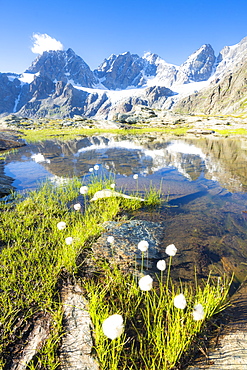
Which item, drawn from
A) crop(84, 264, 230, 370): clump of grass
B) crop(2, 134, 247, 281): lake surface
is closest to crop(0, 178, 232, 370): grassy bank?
crop(84, 264, 230, 370): clump of grass

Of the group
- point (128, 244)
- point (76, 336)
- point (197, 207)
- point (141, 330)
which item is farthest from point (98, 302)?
point (197, 207)

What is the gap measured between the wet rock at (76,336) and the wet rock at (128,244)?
1.08 m

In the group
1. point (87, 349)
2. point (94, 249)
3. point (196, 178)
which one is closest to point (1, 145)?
point (196, 178)

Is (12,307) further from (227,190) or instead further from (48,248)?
(227,190)

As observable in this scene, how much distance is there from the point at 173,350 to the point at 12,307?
2521mm

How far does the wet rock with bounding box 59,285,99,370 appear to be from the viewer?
2.31 meters

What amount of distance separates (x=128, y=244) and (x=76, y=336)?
2288 mm

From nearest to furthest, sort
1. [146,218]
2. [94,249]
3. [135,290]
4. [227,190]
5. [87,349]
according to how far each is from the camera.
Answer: [87,349]
[135,290]
[94,249]
[146,218]
[227,190]

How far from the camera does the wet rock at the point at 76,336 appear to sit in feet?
7.59

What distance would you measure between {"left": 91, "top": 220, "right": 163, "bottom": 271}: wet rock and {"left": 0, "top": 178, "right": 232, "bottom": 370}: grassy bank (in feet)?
0.96

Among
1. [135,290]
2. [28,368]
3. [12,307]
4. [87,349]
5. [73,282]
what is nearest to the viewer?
[28,368]

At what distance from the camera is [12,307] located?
9.69ft

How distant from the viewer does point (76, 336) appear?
2572mm

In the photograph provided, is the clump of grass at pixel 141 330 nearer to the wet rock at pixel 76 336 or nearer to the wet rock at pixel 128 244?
the wet rock at pixel 76 336
